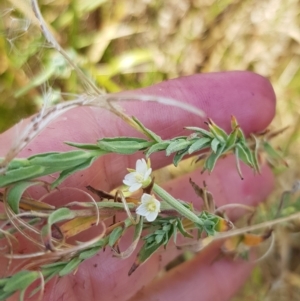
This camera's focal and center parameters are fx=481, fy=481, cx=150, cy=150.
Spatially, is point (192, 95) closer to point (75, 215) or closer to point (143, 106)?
point (143, 106)

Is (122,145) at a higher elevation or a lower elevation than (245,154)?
higher

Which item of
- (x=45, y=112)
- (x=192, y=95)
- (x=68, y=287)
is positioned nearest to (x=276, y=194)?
(x=192, y=95)

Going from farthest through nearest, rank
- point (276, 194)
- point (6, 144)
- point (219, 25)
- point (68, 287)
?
1. point (219, 25)
2. point (276, 194)
3. point (68, 287)
4. point (6, 144)

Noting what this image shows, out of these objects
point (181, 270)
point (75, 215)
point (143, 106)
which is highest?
point (75, 215)

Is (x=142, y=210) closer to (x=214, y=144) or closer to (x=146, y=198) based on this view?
(x=146, y=198)

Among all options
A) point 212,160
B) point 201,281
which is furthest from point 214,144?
point 201,281

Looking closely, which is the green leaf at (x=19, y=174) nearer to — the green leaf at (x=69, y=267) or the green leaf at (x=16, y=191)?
the green leaf at (x=16, y=191)

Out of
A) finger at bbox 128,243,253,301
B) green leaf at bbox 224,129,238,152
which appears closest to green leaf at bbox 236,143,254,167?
green leaf at bbox 224,129,238,152
